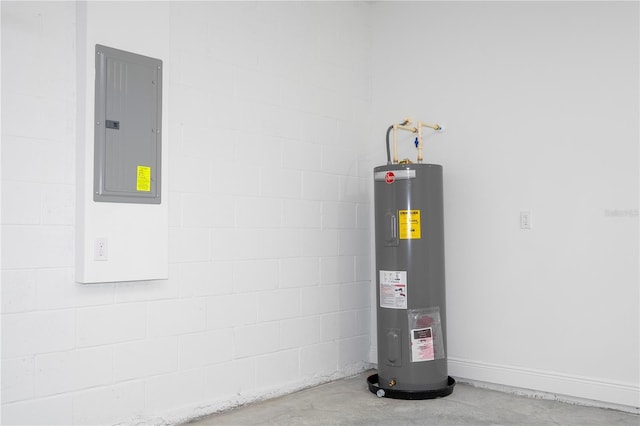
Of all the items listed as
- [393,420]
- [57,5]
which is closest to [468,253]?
[393,420]

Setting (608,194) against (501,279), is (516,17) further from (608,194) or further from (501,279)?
(501,279)

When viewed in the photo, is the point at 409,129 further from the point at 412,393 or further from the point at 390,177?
the point at 412,393

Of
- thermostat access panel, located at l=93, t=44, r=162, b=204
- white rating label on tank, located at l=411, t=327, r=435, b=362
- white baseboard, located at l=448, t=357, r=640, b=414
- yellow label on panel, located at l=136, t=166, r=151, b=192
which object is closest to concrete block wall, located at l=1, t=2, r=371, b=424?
thermostat access panel, located at l=93, t=44, r=162, b=204

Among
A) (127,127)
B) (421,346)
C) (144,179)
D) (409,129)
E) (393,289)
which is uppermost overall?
(409,129)

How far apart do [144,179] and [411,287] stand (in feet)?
5.47

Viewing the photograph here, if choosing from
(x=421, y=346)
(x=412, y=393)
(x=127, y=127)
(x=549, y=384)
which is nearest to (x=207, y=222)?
(x=127, y=127)

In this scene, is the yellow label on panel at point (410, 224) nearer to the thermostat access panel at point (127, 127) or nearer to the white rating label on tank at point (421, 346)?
the white rating label on tank at point (421, 346)

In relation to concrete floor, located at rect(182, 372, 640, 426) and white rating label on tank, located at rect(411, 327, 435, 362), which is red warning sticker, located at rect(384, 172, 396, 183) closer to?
white rating label on tank, located at rect(411, 327, 435, 362)

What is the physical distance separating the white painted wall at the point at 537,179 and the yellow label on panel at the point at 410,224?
1.66 ft

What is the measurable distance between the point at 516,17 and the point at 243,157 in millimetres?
1925

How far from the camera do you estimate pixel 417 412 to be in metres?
3.25

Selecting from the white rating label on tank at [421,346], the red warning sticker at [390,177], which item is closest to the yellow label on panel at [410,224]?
the red warning sticker at [390,177]

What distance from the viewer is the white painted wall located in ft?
10.7

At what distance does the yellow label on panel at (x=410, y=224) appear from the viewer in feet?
11.5
